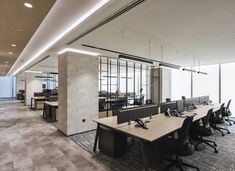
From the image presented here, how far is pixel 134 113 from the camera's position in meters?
3.40

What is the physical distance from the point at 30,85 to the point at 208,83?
12802 millimetres

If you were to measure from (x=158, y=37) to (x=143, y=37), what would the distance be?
1.24 ft

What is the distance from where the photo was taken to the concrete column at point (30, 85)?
11.5m

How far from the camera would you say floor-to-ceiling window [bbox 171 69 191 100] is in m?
9.62

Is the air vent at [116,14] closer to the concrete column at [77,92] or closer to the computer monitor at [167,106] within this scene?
the concrete column at [77,92]

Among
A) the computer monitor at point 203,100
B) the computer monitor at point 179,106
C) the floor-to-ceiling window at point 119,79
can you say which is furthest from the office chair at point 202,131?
the computer monitor at point 203,100

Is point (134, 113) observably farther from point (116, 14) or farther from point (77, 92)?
point (77, 92)

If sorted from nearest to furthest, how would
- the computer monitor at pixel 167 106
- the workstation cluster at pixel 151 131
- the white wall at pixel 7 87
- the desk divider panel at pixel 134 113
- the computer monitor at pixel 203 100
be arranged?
the workstation cluster at pixel 151 131
the desk divider panel at pixel 134 113
the computer monitor at pixel 167 106
the computer monitor at pixel 203 100
the white wall at pixel 7 87

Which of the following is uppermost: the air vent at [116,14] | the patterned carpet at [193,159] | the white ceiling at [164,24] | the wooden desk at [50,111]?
the white ceiling at [164,24]

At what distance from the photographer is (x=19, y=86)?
58.2 ft

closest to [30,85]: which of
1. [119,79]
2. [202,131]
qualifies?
[119,79]

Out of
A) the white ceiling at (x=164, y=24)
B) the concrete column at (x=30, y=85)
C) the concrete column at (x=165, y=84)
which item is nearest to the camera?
the white ceiling at (x=164, y=24)

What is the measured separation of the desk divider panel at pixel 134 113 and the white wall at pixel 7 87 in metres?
20.7

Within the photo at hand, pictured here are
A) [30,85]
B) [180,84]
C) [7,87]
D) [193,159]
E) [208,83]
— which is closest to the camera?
[193,159]
